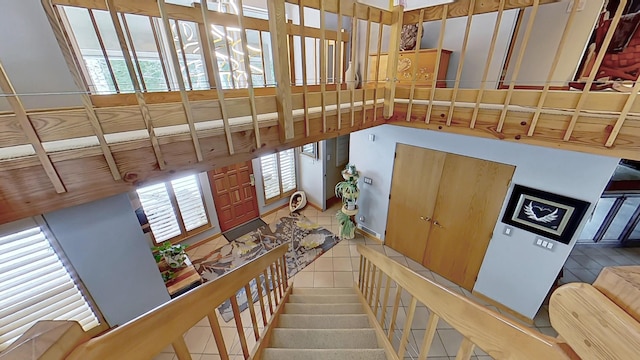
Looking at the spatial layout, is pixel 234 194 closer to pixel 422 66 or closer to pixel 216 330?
pixel 216 330


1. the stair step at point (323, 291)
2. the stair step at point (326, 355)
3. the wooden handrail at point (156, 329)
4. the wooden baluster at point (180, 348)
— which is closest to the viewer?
the wooden handrail at point (156, 329)

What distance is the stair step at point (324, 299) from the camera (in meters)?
2.75

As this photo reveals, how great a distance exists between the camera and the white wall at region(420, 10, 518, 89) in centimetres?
262

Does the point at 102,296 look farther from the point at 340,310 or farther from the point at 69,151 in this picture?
the point at 340,310

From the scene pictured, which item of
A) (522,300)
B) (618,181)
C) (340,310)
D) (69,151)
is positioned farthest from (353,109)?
(618,181)

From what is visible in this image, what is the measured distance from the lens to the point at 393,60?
7.07 feet

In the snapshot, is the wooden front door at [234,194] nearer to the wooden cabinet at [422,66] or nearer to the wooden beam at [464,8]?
the wooden cabinet at [422,66]

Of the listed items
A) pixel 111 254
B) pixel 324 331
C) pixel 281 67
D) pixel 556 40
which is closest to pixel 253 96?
pixel 281 67

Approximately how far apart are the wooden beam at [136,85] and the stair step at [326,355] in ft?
Result: 4.88

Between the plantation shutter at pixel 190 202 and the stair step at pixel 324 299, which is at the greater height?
the plantation shutter at pixel 190 202

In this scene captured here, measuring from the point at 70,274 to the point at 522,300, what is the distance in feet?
Result: 15.3

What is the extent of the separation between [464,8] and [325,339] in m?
2.95

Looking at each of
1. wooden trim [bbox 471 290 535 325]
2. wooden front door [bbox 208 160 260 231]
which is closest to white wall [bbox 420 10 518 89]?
wooden trim [bbox 471 290 535 325]

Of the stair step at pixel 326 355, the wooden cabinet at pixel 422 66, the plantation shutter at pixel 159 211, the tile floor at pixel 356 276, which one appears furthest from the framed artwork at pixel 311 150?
the stair step at pixel 326 355
